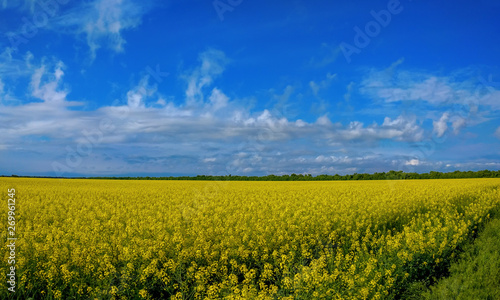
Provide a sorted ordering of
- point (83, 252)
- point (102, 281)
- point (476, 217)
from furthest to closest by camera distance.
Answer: point (476, 217) < point (83, 252) < point (102, 281)

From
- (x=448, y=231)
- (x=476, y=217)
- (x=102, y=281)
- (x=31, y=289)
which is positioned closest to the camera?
(x=31, y=289)

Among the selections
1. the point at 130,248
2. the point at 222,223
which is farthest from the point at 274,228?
the point at 130,248

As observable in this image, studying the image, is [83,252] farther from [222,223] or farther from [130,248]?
[222,223]

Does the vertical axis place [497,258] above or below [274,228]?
below

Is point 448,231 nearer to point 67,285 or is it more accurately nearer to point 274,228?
point 274,228

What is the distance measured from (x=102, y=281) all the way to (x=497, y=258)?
33.1ft

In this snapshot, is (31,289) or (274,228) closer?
(31,289)

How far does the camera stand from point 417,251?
29.0ft

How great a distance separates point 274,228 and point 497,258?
6195 mm

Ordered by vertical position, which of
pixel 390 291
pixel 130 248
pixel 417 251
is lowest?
pixel 390 291
